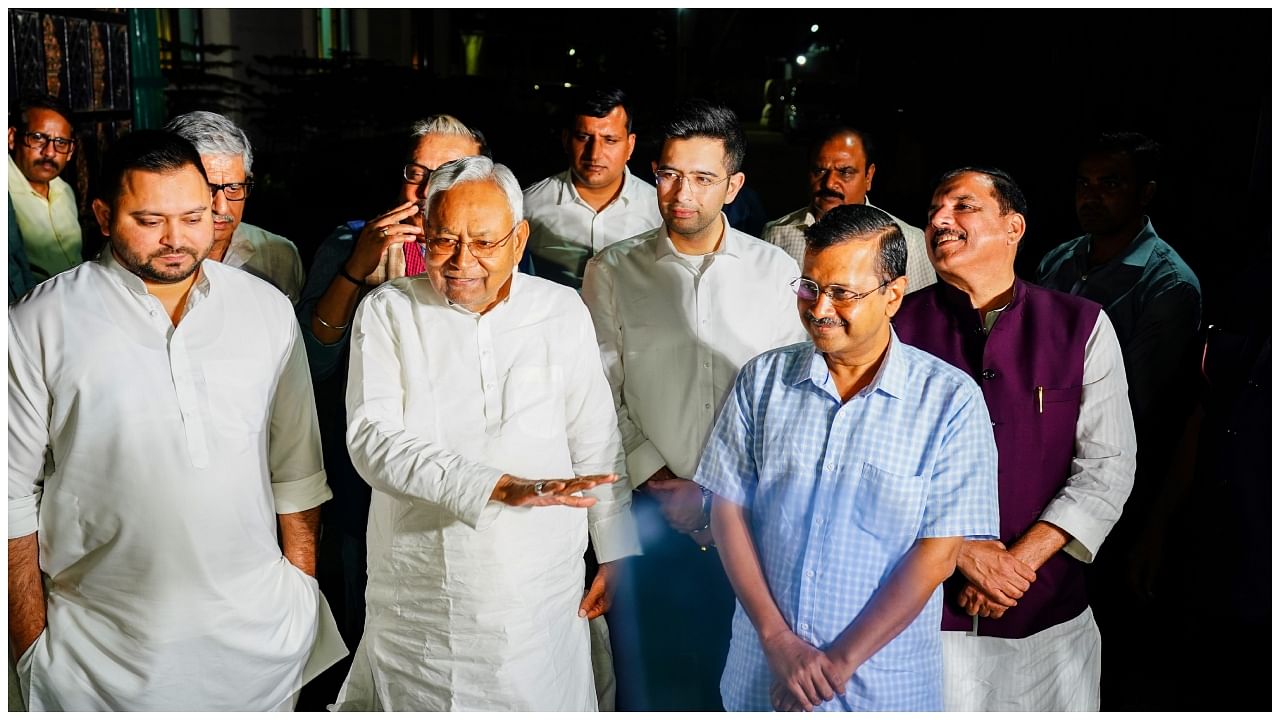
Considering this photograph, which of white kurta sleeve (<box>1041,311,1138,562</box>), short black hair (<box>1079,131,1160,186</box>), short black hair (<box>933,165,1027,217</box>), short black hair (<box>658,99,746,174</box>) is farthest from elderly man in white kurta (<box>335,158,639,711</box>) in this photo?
short black hair (<box>1079,131,1160,186</box>)

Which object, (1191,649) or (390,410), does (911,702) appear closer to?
(390,410)

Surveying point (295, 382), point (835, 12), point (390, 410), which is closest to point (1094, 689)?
point (390, 410)

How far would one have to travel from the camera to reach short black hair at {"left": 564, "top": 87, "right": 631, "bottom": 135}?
2.99 meters

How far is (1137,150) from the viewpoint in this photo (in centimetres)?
294

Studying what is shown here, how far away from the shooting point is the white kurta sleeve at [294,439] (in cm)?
210

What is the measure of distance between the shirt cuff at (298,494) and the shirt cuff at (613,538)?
0.59 m

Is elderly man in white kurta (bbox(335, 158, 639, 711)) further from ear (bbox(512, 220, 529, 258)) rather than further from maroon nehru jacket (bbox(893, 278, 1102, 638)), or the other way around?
maroon nehru jacket (bbox(893, 278, 1102, 638))

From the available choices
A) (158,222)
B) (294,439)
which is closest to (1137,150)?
(294,439)

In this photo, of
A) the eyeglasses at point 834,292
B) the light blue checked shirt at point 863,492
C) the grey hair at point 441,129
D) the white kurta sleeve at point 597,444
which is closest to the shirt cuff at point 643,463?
the white kurta sleeve at point 597,444

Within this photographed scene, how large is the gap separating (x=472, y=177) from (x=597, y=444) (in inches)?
23.8

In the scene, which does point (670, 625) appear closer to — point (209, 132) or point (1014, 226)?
point (1014, 226)

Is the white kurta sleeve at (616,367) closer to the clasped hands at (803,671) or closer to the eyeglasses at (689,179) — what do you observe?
the eyeglasses at (689,179)

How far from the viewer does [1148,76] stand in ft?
11.7

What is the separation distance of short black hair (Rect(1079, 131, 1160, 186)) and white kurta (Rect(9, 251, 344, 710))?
2.30 m
